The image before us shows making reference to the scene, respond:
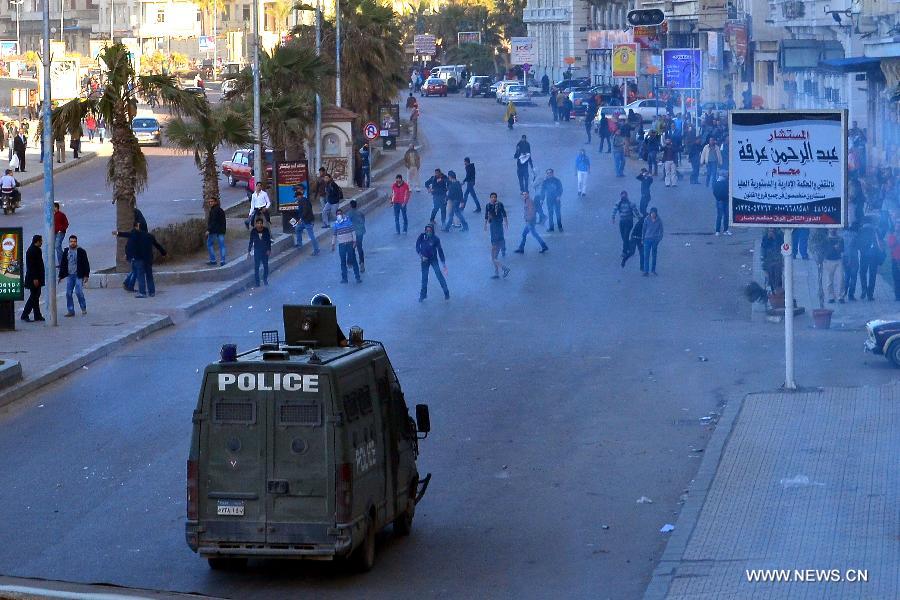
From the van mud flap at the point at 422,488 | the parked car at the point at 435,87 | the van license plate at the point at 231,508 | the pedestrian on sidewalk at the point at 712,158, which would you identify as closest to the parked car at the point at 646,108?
the pedestrian on sidewalk at the point at 712,158

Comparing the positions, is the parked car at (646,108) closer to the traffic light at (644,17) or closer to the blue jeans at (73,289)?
A: the traffic light at (644,17)

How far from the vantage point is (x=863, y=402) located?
16484 mm

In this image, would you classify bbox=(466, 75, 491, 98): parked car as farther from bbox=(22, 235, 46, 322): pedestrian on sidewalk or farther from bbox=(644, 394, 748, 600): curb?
bbox=(644, 394, 748, 600): curb

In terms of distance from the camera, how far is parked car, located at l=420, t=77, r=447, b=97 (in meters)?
108

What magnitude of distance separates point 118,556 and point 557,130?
60803 mm

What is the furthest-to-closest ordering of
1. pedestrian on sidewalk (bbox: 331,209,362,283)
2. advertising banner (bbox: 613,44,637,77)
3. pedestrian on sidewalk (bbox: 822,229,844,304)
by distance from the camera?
advertising banner (bbox: 613,44,637,77), pedestrian on sidewalk (bbox: 331,209,362,283), pedestrian on sidewalk (bbox: 822,229,844,304)

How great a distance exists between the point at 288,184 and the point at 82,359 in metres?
17.2

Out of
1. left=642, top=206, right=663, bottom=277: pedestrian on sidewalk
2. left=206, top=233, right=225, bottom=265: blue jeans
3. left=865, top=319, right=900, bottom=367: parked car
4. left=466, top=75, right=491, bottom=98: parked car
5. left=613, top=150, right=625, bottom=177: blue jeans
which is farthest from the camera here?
left=466, top=75, right=491, bottom=98: parked car

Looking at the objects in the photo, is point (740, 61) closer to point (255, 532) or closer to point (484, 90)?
point (484, 90)

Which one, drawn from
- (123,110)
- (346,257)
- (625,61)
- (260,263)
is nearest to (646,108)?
(625,61)

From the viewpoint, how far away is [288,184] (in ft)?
123

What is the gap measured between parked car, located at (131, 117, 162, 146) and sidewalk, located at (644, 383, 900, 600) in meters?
54.7

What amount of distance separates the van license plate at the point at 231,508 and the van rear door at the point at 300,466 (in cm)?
20

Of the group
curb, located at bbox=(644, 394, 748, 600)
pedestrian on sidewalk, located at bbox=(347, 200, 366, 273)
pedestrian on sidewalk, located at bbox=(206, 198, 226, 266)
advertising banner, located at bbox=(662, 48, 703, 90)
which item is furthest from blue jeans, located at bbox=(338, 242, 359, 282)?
advertising banner, located at bbox=(662, 48, 703, 90)
